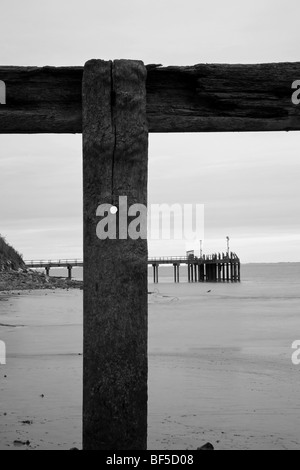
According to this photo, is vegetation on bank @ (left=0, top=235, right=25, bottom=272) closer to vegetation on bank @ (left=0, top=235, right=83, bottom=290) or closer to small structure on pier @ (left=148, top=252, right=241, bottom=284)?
vegetation on bank @ (left=0, top=235, right=83, bottom=290)

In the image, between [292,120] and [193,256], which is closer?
[292,120]

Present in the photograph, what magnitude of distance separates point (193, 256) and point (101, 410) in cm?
8203

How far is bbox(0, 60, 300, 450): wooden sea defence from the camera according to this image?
11.9 feet

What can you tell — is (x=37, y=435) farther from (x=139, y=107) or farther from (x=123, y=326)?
(x=139, y=107)

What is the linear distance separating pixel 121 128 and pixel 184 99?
485mm

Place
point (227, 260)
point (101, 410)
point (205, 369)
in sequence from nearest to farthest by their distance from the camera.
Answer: point (101, 410), point (205, 369), point (227, 260)

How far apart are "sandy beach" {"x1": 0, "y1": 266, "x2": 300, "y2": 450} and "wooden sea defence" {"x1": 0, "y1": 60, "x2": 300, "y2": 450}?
1372mm

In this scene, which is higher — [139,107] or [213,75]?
[213,75]

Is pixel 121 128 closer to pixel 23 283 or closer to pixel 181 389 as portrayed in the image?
pixel 181 389

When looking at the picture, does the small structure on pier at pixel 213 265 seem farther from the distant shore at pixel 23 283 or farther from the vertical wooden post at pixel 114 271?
the vertical wooden post at pixel 114 271

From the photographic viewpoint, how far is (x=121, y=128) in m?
3.76

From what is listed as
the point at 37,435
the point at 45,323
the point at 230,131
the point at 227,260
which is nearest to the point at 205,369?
the point at 37,435

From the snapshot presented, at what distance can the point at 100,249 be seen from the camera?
12.1ft

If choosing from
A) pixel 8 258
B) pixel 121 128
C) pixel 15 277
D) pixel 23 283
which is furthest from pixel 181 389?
pixel 8 258
